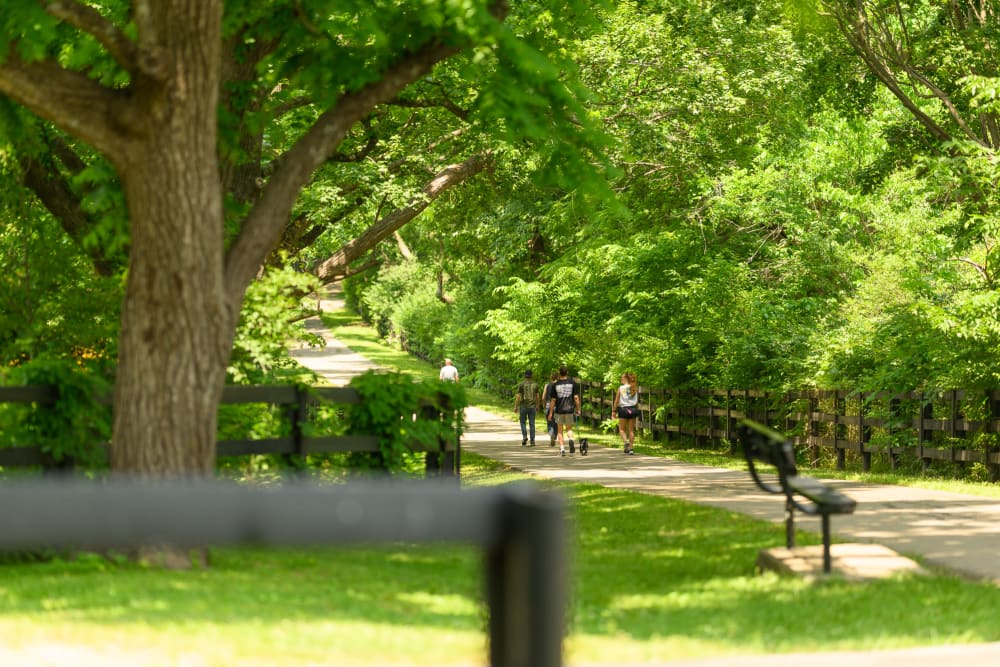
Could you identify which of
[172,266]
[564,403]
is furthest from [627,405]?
[172,266]

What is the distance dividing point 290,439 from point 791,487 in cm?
477

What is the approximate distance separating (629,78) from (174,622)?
2039 cm

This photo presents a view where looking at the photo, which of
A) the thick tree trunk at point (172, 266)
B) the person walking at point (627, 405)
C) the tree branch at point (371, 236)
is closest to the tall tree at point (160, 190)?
the thick tree trunk at point (172, 266)

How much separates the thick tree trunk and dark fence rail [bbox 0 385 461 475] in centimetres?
124

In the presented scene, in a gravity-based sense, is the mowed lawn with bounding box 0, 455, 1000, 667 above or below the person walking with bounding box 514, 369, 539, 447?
below

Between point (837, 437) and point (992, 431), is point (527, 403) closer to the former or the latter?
point (837, 437)

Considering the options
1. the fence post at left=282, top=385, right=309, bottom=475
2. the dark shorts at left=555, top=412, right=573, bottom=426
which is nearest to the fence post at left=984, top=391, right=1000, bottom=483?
the dark shorts at left=555, top=412, right=573, bottom=426

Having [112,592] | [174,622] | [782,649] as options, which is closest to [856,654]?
[782,649]

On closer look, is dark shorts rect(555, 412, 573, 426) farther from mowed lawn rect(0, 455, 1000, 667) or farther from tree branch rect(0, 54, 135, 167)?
tree branch rect(0, 54, 135, 167)

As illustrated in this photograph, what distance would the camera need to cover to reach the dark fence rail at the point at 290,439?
11336 mm

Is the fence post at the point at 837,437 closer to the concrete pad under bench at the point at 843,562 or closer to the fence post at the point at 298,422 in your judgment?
the fence post at the point at 298,422

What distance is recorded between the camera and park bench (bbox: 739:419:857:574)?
389 inches

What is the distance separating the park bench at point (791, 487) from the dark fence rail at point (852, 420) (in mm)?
10219

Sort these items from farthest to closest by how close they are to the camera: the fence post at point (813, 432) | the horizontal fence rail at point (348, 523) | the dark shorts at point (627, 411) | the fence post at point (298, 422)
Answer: the dark shorts at point (627, 411), the fence post at point (813, 432), the fence post at point (298, 422), the horizontal fence rail at point (348, 523)
